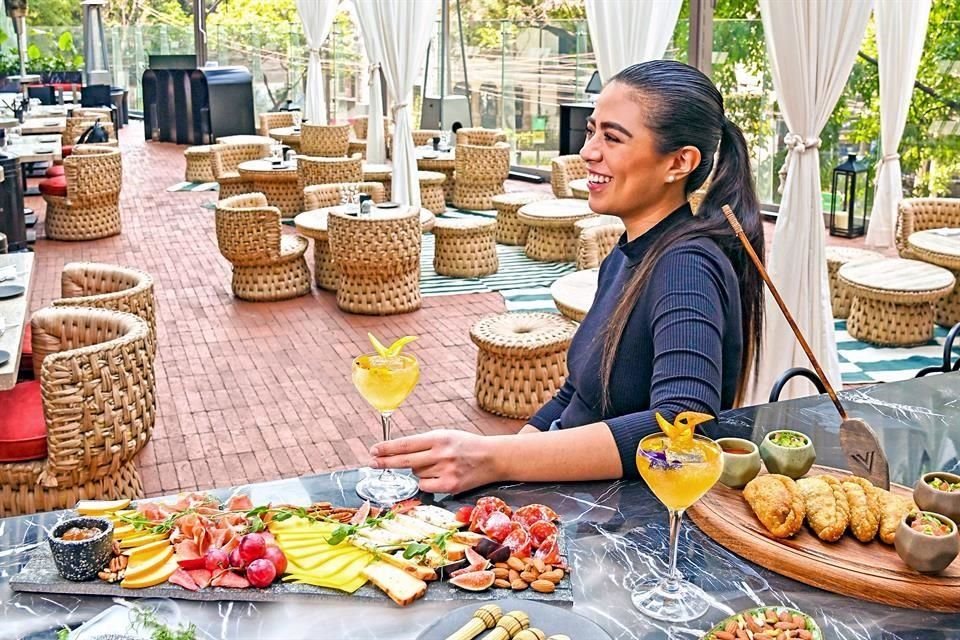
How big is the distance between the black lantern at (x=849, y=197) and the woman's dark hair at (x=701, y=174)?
21.8ft

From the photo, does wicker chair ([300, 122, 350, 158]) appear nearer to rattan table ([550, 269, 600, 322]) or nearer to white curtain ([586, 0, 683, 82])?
white curtain ([586, 0, 683, 82])

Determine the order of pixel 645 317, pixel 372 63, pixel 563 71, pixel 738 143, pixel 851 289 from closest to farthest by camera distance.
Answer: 1. pixel 645 317
2. pixel 738 143
3. pixel 851 289
4. pixel 372 63
5. pixel 563 71

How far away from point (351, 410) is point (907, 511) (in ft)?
10.9

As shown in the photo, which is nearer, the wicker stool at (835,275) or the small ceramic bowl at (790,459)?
the small ceramic bowl at (790,459)

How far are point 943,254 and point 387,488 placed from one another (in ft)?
15.2

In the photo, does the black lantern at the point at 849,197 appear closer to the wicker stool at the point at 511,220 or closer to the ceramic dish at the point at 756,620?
the wicker stool at the point at 511,220

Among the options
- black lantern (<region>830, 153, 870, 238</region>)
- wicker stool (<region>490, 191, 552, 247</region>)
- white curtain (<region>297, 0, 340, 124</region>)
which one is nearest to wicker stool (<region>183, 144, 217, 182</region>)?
white curtain (<region>297, 0, 340, 124</region>)

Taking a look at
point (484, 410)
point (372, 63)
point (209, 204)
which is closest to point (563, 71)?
point (372, 63)

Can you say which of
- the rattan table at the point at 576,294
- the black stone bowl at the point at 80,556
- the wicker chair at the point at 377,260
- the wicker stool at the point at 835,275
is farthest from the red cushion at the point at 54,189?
the black stone bowl at the point at 80,556

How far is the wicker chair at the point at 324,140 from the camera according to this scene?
33.9ft

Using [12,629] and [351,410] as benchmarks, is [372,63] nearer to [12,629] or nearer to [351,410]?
[351,410]

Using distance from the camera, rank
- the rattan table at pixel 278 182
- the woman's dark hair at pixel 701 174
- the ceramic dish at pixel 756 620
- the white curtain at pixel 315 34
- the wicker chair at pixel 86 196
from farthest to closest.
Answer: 1. the white curtain at pixel 315 34
2. the rattan table at pixel 278 182
3. the wicker chair at pixel 86 196
4. the woman's dark hair at pixel 701 174
5. the ceramic dish at pixel 756 620

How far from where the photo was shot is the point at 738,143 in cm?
197

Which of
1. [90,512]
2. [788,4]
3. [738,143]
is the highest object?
[788,4]
